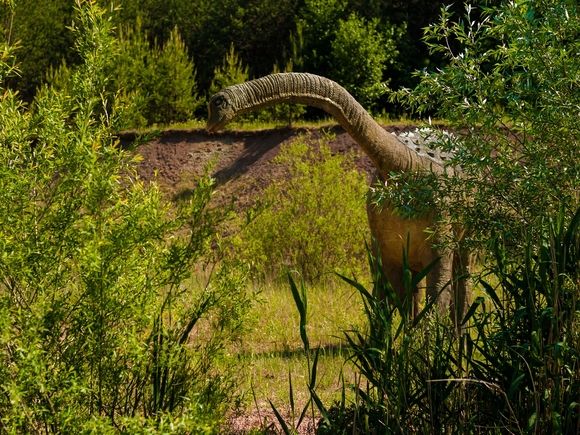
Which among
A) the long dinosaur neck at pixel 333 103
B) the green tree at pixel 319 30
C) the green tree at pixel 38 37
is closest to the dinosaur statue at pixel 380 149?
the long dinosaur neck at pixel 333 103

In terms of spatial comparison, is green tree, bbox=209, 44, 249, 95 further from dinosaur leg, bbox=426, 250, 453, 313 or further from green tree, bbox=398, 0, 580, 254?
green tree, bbox=398, 0, 580, 254

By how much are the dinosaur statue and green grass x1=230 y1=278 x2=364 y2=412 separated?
0.51m

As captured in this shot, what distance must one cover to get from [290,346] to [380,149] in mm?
2063

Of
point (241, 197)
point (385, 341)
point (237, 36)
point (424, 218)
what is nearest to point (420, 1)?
point (237, 36)

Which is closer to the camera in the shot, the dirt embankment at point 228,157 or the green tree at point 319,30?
the dirt embankment at point 228,157

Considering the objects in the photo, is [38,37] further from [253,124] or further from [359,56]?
[359,56]

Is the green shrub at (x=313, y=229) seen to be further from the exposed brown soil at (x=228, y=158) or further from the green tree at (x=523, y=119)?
the green tree at (x=523, y=119)

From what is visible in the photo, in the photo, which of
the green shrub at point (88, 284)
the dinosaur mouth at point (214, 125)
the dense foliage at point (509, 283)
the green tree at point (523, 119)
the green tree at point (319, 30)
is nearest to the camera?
the green shrub at point (88, 284)

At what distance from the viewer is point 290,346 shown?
816 centimetres

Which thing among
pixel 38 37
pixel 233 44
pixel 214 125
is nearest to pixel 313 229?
pixel 214 125

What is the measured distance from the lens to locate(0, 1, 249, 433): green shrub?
4254 mm

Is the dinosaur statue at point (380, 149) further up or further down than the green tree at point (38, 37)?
further down

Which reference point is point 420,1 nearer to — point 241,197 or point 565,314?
point 241,197

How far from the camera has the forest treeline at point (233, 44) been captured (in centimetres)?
1617
